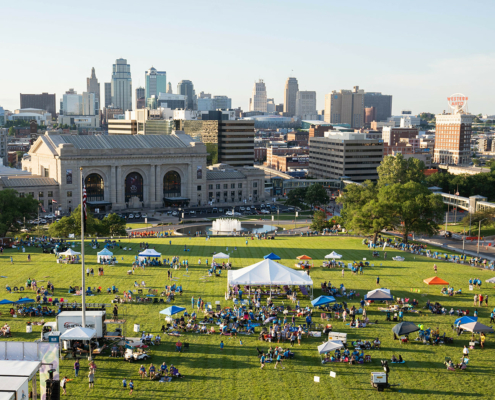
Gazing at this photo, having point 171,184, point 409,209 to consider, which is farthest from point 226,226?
point 171,184

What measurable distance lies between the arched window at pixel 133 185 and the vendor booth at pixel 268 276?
92742mm

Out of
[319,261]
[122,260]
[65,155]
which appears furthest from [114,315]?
[65,155]

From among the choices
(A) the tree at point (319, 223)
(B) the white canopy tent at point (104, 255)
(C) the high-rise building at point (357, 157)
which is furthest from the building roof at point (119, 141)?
(B) the white canopy tent at point (104, 255)

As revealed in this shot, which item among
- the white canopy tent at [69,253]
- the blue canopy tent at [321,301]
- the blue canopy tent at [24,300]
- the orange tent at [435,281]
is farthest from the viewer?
the white canopy tent at [69,253]

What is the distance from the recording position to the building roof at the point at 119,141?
466 ft

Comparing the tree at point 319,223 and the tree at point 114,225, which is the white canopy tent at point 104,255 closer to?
the tree at point 114,225

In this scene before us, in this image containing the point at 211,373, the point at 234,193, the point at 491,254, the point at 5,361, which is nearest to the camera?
the point at 5,361

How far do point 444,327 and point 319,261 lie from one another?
27485mm

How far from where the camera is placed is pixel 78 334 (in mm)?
41688

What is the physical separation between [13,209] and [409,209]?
63.0 meters

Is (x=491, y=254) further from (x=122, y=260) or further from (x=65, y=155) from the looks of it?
(x=65, y=155)

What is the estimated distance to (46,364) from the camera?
34.0m

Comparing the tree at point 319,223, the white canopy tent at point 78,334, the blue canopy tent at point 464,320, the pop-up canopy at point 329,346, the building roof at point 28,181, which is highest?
the building roof at point 28,181

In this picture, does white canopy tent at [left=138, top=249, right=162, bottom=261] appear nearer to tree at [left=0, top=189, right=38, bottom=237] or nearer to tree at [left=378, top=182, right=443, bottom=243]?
tree at [left=0, top=189, right=38, bottom=237]
